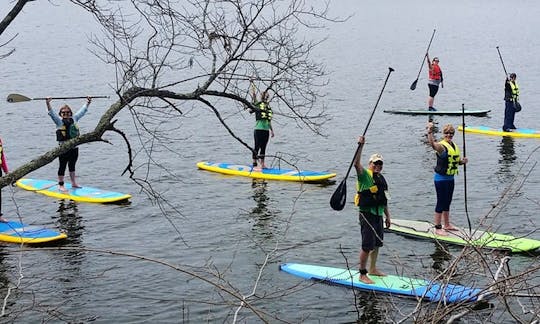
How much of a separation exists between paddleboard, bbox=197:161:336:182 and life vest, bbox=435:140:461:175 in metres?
4.62

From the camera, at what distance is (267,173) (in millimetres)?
18172

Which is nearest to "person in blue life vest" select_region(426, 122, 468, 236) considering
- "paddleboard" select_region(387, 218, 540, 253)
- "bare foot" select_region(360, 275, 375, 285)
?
"paddleboard" select_region(387, 218, 540, 253)

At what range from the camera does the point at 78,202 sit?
1617 cm

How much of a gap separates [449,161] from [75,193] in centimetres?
794

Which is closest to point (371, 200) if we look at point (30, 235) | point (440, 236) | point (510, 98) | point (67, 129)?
point (440, 236)

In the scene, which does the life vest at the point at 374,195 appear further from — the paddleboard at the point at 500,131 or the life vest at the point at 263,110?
the paddleboard at the point at 500,131

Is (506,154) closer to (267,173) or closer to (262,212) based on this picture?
(267,173)

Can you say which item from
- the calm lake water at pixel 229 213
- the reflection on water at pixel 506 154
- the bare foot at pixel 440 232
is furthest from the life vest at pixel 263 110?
the reflection on water at pixel 506 154

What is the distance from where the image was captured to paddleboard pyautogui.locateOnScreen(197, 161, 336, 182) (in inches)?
701

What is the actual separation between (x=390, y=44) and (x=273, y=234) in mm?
47225

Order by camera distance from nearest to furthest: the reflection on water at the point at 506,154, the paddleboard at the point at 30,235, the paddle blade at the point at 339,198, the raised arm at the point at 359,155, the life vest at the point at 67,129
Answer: the raised arm at the point at 359,155, the paddle blade at the point at 339,198, the paddleboard at the point at 30,235, the life vest at the point at 67,129, the reflection on water at the point at 506,154

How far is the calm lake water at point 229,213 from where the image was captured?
10.9 meters

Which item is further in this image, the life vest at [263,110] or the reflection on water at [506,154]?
the reflection on water at [506,154]

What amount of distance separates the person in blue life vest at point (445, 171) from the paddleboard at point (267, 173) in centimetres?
446
